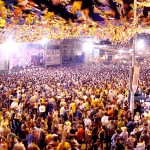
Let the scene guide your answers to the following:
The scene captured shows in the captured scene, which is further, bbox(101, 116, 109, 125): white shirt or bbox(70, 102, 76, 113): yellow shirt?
bbox(70, 102, 76, 113): yellow shirt

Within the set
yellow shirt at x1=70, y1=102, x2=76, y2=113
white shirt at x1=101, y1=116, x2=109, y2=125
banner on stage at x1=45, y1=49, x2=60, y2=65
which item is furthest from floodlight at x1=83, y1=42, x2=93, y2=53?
white shirt at x1=101, y1=116, x2=109, y2=125

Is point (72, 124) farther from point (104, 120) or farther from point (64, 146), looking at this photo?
point (64, 146)

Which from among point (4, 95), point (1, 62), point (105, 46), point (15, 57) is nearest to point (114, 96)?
point (4, 95)

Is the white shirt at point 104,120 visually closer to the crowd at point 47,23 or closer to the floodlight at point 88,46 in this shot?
the crowd at point 47,23

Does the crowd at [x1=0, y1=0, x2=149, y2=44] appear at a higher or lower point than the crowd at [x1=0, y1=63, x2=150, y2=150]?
higher

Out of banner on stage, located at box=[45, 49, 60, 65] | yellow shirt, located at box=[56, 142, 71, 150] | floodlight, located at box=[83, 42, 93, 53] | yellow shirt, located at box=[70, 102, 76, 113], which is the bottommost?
yellow shirt, located at box=[56, 142, 71, 150]

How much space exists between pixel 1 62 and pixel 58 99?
19.2 meters

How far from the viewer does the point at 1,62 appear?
34.2m

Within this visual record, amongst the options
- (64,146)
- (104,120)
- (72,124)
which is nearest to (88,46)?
(72,124)

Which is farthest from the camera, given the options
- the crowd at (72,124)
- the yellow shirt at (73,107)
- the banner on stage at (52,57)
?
the banner on stage at (52,57)

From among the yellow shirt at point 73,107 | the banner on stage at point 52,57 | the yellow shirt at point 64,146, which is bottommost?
the yellow shirt at point 64,146

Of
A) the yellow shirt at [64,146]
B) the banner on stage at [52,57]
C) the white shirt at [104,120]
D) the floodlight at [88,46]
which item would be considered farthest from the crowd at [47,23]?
the floodlight at [88,46]

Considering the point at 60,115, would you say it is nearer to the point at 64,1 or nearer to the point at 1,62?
the point at 64,1

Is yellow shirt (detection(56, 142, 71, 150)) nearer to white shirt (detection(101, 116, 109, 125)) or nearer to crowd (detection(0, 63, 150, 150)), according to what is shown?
crowd (detection(0, 63, 150, 150))
